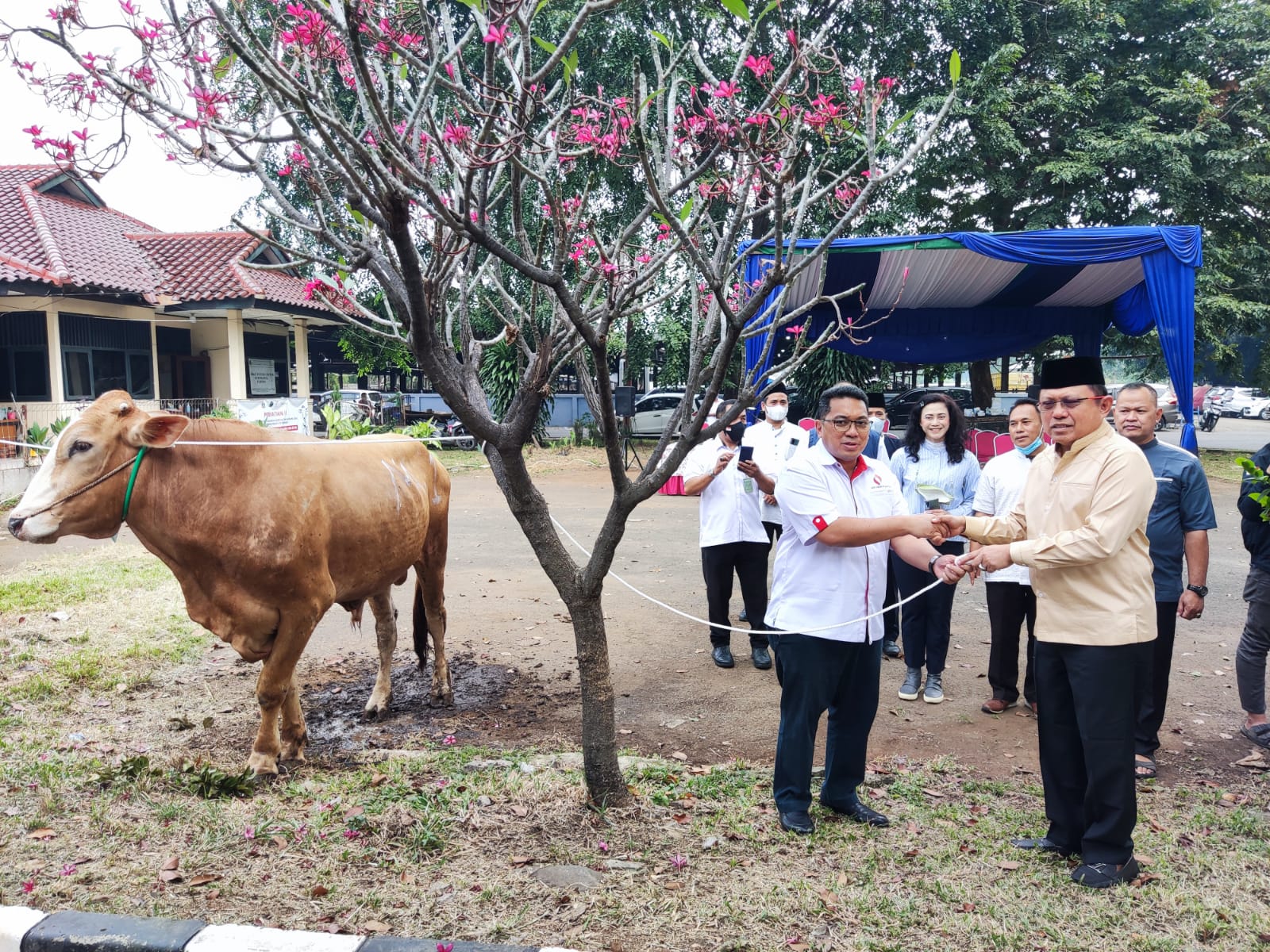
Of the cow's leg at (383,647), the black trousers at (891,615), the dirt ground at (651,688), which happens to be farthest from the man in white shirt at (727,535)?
the cow's leg at (383,647)

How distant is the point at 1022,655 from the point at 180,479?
225 inches

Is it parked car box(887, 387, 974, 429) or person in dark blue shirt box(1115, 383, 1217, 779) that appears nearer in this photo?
person in dark blue shirt box(1115, 383, 1217, 779)

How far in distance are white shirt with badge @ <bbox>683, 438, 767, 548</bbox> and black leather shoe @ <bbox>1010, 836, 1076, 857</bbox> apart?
9.47ft

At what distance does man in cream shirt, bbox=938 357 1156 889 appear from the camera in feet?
10.7

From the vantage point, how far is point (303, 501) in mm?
4504

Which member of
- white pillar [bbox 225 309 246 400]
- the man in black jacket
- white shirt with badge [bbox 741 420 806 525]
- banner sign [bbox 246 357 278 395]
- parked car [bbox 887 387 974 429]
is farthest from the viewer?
parked car [bbox 887 387 974 429]

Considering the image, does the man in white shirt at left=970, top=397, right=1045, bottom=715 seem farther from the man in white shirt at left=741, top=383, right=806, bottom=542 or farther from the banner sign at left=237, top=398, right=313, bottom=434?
the banner sign at left=237, top=398, right=313, bottom=434

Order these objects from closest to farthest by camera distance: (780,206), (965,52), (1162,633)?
(780,206), (1162,633), (965,52)

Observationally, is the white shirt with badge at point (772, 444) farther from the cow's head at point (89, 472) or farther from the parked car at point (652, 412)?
the parked car at point (652, 412)

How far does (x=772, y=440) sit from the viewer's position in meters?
6.64

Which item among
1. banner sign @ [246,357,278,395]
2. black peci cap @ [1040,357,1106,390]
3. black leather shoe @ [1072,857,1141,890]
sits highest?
banner sign @ [246,357,278,395]

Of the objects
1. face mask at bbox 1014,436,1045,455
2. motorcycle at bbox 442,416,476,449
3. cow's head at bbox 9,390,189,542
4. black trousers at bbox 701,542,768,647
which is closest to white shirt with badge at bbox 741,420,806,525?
black trousers at bbox 701,542,768,647

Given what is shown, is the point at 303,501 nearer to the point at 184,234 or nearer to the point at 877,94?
the point at 877,94

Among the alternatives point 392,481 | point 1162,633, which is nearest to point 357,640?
point 392,481
